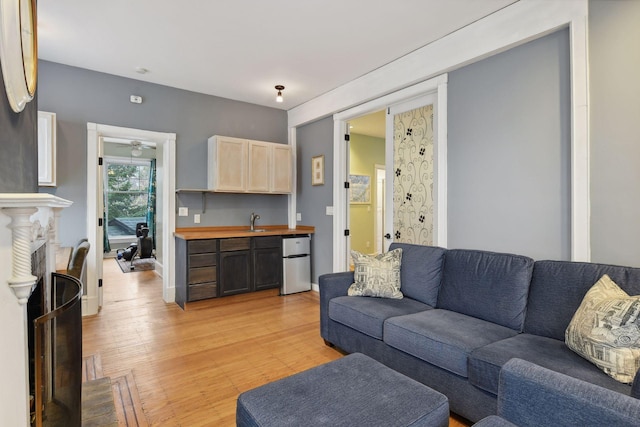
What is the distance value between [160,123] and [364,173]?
4054 mm

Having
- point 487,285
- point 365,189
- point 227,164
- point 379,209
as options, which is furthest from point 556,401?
point 379,209

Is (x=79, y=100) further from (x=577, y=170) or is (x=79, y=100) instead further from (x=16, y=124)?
(x=577, y=170)

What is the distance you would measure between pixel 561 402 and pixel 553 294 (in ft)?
3.53

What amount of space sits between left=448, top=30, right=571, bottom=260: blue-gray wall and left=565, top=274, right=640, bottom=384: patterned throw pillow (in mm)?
818

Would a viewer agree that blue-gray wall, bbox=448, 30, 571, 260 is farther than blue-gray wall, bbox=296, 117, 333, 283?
No

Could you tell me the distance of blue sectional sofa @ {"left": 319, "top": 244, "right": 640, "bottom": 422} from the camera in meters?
1.77

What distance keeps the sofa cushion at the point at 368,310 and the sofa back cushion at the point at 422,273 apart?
0.27 feet

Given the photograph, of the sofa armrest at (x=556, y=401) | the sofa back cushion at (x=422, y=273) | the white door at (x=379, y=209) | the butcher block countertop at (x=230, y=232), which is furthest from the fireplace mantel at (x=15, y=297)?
the white door at (x=379, y=209)

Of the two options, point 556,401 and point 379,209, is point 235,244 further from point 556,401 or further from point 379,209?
point 379,209

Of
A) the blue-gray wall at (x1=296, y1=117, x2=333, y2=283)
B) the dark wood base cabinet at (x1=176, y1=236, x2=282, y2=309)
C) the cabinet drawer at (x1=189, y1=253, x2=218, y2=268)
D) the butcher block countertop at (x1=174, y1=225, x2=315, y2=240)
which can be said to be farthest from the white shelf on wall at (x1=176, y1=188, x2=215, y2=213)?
the blue-gray wall at (x1=296, y1=117, x2=333, y2=283)

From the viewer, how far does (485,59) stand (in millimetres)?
2863

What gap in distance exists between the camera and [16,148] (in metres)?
1.35

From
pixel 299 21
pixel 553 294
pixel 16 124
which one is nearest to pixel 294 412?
pixel 16 124

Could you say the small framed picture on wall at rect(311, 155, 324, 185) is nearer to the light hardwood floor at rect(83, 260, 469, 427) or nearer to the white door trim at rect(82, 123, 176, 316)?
the light hardwood floor at rect(83, 260, 469, 427)
